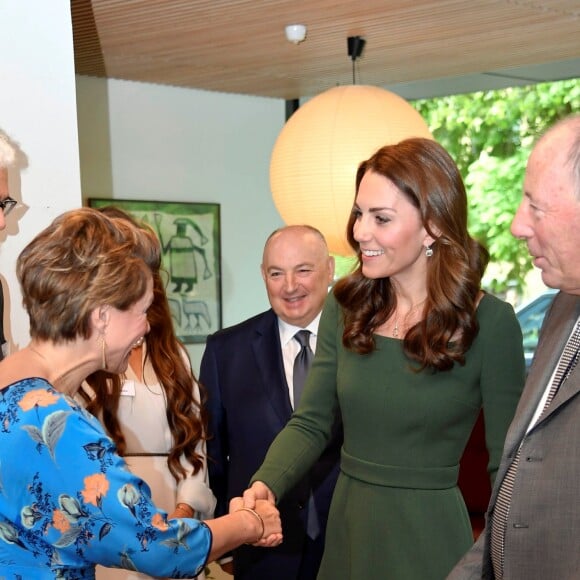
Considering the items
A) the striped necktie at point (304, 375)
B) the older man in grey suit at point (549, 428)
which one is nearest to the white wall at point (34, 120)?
the striped necktie at point (304, 375)

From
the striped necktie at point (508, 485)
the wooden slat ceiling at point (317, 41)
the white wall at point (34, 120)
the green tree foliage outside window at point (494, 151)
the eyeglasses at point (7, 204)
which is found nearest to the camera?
the striped necktie at point (508, 485)

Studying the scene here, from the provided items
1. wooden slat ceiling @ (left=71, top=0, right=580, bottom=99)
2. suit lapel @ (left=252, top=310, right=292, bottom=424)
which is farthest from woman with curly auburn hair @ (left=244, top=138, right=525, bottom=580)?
wooden slat ceiling @ (left=71, top=0, right=580, bottom=99)

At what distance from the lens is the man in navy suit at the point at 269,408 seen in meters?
3.20

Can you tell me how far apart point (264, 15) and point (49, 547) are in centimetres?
335

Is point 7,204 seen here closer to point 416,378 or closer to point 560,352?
point 416,378

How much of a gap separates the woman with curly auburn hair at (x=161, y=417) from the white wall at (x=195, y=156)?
340cm

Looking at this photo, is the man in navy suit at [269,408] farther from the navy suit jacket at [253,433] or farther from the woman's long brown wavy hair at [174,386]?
the woman's long brown wavy hair at [174,386]

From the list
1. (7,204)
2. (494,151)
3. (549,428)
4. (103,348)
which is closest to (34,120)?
(7,204)

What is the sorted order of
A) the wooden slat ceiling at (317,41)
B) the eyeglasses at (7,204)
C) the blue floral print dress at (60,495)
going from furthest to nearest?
the wooden slat ceiling at (317,41) < the eyeglasses at (7,204) < the blue floral print dress at (60,495)

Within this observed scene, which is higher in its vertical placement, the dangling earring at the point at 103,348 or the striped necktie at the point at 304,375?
the dangling earring at the point at 103,348

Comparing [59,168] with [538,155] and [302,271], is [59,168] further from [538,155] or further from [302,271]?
[538,155]

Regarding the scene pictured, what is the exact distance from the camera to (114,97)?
6.24m

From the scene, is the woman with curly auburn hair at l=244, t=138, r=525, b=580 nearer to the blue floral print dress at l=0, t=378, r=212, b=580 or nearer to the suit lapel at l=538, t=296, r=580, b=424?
the suit lapel at l=538, t=296, r=580, b=424

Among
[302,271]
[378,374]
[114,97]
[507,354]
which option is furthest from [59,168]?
[114,97]
